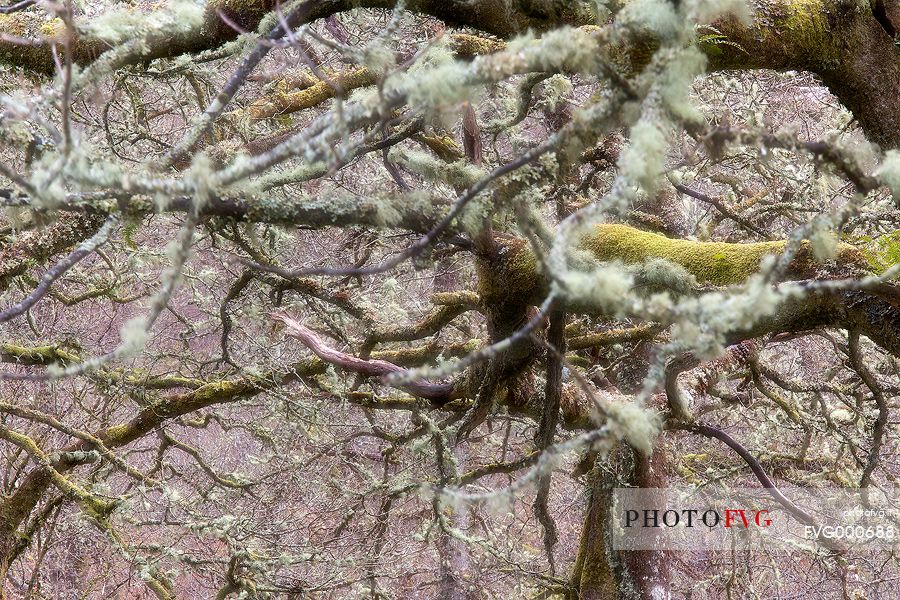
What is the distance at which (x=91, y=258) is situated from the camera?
757 centimetres

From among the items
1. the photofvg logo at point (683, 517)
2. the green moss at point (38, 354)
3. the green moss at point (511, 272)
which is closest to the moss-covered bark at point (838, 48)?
the green moss at point (511, 272)

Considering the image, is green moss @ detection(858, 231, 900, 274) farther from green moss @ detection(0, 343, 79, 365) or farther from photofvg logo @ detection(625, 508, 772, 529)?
green moss @ detection(0, 343, 79, 365)

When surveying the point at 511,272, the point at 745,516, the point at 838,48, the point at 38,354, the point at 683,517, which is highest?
the point at 838,48

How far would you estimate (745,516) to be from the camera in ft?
15.4

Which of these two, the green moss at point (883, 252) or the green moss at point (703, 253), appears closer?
the green moss at point (883, 252)

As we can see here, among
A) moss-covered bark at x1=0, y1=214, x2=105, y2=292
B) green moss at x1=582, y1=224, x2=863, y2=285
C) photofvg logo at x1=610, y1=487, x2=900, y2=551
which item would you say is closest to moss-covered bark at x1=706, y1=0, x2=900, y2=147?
green moss at x1=582, y1=224, x2=863, y2=285

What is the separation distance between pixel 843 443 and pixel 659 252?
99.1 inches

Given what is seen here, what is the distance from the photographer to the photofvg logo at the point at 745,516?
13.5ft

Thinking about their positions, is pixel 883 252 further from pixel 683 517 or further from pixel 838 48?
pixel 683 517

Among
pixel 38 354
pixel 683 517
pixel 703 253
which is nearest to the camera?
pixel 703 253

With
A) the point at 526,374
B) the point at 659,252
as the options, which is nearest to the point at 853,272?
the point at 659,252

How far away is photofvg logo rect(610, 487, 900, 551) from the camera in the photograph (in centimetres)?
410

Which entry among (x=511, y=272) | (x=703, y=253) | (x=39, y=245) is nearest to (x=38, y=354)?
(x=39, y=245)

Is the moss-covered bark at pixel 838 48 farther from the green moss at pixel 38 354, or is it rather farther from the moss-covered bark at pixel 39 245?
the green moss at pixel 38 354
